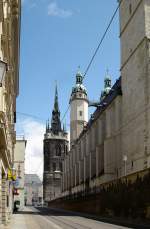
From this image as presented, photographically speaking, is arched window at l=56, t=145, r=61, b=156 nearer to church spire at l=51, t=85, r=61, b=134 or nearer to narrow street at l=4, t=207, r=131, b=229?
church spire at l=51, t=85, r=61, b=134

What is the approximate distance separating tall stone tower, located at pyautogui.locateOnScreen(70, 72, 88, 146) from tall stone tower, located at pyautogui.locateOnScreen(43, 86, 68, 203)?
2988 cm

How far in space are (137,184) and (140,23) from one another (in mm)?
22642

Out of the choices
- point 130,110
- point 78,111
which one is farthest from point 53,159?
point 130,110

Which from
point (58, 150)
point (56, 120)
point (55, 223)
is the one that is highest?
point (56, 120)

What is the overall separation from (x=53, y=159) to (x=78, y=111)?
3532 centimetres

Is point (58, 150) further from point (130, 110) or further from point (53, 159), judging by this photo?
point (130, 110)

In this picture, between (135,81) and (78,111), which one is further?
(78,111)

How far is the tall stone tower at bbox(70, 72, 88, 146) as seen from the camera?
12600 cm

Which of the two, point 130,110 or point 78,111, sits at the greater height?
point 78,111

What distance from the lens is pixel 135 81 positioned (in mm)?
57531

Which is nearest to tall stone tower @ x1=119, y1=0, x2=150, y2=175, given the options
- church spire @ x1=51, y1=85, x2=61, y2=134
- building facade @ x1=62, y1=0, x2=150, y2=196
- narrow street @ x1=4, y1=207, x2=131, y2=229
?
building facade @ x1=62, y1=0, x2=150, y2=196

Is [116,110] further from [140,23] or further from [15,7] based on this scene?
[15,7]

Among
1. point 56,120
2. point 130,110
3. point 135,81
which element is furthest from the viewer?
point 56,120

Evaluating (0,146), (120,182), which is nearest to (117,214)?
(120,182)
